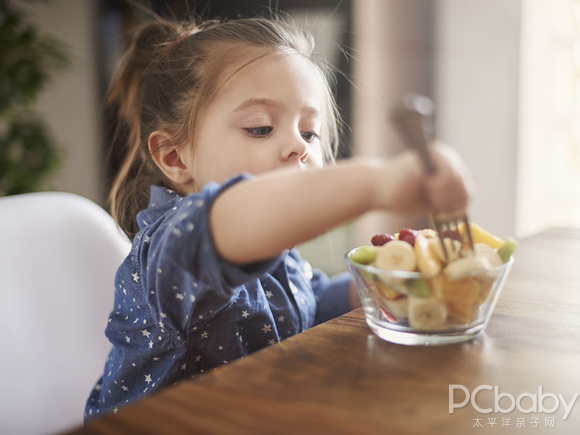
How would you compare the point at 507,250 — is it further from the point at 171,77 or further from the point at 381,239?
the point at 171,77

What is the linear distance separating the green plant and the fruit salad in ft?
7.85

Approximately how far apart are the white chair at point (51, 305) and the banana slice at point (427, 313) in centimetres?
64

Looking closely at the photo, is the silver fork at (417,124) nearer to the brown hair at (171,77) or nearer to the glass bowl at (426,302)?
the glass bowl at (426,302)

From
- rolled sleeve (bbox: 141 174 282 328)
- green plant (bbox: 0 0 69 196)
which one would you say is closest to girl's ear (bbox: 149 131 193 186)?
rolled sleeve (bbox: 141 174 282 328)

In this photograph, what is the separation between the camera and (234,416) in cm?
36

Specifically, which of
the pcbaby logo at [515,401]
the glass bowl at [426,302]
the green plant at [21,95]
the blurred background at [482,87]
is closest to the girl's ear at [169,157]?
the glass bowl at [426,302]

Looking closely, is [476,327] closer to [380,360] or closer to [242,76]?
[380,360]

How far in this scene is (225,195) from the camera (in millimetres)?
497

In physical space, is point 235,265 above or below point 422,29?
below

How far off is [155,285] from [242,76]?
1.14ft

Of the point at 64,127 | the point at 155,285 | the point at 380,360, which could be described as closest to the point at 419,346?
the point at 380,360

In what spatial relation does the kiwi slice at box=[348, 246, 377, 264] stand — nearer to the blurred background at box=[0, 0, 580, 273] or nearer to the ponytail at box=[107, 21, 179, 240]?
the ponytail at box=[107, 21, 179, 240]

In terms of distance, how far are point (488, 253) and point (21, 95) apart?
2.58 meters

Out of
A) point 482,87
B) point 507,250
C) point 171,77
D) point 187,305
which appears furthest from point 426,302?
point 482,87
